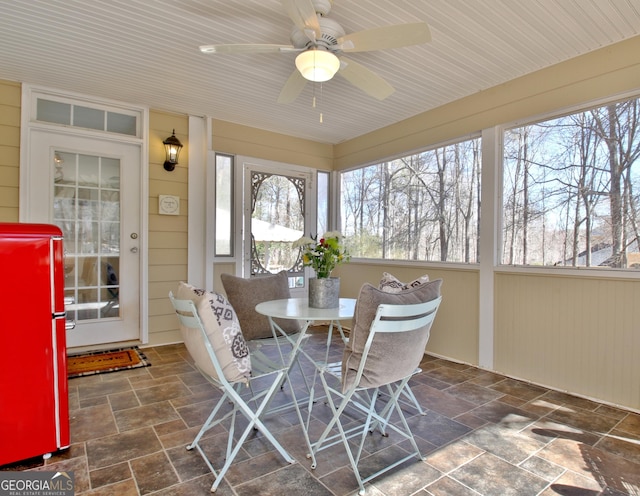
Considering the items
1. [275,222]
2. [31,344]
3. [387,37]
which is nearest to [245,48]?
[387,37]

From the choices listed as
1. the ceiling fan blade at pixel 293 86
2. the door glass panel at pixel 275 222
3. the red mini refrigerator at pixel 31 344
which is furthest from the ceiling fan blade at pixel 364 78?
the door glass panel at pixel 275 222

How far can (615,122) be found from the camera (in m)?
2.71

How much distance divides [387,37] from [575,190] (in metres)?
2.03

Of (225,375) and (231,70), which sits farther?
(231,70)

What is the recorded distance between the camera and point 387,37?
2.03m

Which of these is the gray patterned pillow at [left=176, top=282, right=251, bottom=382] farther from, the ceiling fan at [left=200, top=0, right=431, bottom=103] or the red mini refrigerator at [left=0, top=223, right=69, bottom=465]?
the ceiling fan at [left=200, top=0, right=431, bottom=103]

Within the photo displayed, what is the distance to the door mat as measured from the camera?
3.27m

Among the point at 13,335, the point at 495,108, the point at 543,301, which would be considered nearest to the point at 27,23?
the point at 13,335

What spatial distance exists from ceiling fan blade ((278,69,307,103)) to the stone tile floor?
2345 mm

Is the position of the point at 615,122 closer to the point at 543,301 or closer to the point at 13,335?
the point at 543,301

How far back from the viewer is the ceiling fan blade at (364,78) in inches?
94.2

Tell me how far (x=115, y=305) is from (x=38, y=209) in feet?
3.96

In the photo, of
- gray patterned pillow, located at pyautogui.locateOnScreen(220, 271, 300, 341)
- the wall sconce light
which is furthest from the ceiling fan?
the wall sconce light

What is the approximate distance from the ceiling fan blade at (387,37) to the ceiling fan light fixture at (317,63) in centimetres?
11
